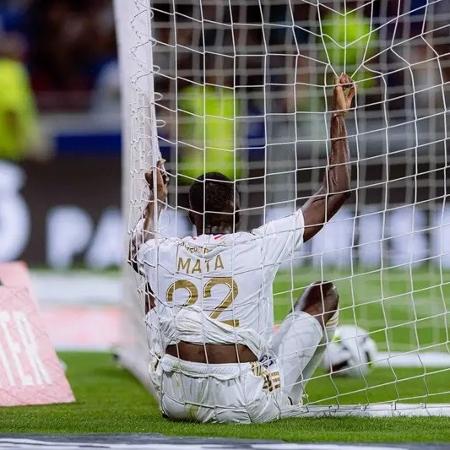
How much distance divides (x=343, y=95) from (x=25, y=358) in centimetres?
241

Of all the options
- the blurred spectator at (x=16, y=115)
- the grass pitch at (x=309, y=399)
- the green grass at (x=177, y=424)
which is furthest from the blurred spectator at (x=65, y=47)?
the green grass at (x=177, y=424)

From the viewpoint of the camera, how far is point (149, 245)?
22.4 feet

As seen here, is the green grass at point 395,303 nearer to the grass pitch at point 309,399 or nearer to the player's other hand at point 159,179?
the grass pitch at point 309,399

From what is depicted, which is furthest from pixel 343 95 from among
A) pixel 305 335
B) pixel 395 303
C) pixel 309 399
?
pixel 395 303

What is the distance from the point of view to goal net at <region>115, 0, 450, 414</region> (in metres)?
7.68

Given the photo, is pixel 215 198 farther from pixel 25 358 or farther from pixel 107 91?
pixel 107 91

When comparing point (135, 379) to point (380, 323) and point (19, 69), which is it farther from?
point (19, 69)

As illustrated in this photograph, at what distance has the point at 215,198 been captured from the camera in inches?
266

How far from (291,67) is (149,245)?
729 centimetres

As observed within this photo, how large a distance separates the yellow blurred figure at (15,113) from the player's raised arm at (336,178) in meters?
12.1

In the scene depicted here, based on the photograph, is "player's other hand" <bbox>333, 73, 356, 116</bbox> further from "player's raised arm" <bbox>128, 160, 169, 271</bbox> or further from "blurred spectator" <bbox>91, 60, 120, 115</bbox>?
"blurred spectator" <bbox>91, 60, 120, 115</bbox>

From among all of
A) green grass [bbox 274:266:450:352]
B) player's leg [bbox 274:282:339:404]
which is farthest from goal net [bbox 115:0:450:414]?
player's leg [bbox 274:282:339:404]

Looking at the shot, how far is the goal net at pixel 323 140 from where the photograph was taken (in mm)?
7680

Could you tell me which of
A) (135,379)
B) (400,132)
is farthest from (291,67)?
(135,379)
